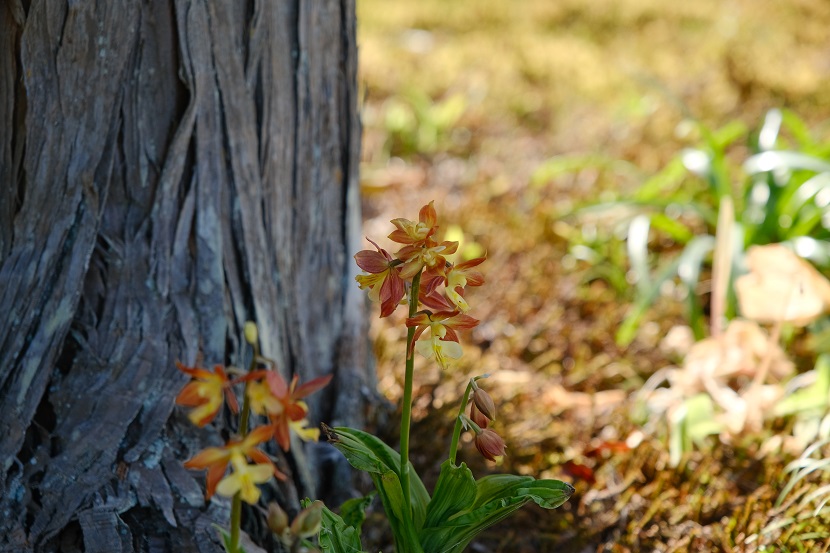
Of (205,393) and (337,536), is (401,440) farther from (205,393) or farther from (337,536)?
(205,393)

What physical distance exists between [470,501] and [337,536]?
0.89ft

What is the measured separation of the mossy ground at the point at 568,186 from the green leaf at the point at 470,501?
47 centimetres

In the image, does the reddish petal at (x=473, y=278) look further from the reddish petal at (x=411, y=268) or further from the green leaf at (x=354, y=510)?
the green leaf at (x=354, y=510)

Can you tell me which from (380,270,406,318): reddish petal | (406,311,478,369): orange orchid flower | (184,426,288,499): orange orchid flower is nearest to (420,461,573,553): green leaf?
(406,311,478,369): orange orchid flower

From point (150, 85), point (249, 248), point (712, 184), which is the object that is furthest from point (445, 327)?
point (712, 184)

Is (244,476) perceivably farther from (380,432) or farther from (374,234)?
(374,234)

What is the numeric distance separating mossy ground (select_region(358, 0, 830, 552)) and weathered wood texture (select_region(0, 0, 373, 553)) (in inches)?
23.8

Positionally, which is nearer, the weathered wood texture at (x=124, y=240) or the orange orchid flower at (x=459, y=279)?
the orange orchid flower at (x=459, y=279)

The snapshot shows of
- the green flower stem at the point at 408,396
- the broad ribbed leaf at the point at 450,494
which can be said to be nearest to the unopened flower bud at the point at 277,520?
the green flower stem at the point at 408,396

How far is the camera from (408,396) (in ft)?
4.50

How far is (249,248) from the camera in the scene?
5.86 ft

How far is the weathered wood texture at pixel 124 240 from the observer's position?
156 centimetres

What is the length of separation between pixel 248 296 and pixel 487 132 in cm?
274

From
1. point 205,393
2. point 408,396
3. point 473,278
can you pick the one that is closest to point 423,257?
point 473,278
